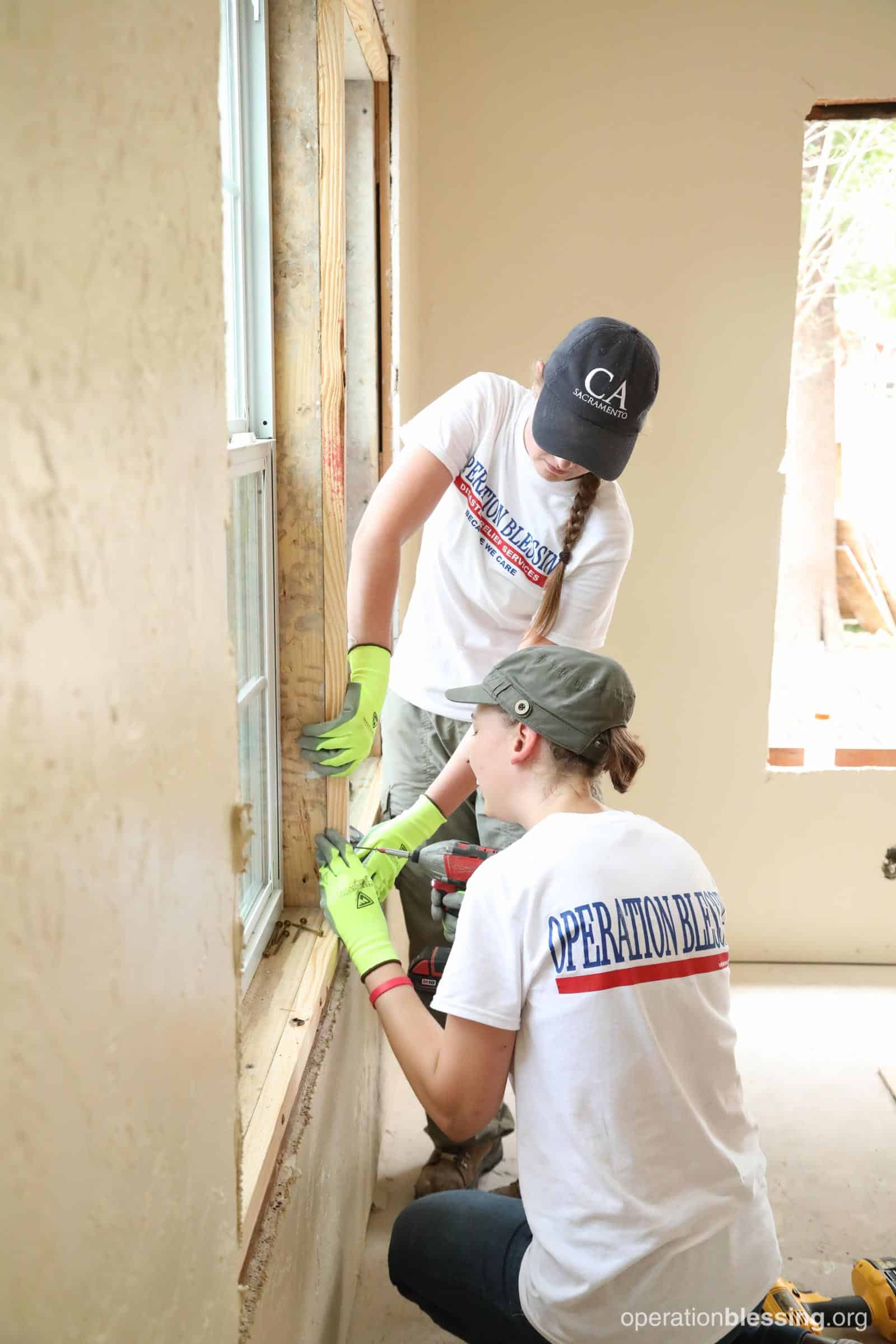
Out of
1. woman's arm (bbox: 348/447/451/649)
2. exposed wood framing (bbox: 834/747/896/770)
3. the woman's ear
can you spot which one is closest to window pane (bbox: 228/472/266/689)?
woman's arm (bbox: 348/447/451/649)

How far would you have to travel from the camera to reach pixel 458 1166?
236 centimetres

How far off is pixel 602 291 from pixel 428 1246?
2.74 meters

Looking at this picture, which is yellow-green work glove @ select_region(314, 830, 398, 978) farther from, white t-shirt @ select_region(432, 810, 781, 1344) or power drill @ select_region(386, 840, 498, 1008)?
white t-shirt @ select_region(432, 810, 781, 1344)

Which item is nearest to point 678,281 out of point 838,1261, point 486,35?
point 486,35

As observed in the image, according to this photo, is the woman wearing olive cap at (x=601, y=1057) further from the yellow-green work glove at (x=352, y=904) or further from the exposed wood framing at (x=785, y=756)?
the exposed wood framing at (x=785, y=756)

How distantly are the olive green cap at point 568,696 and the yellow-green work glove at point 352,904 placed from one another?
1.36ft

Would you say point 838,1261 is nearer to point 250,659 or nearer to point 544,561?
point 544,561

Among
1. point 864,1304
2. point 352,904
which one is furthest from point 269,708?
point 864,1304

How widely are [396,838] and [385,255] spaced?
1464 mm

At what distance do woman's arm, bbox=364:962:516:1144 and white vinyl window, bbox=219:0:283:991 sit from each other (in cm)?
29

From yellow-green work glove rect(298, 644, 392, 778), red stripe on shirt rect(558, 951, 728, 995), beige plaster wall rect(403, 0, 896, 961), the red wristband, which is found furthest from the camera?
beige plaster wall rect(403, 0, 896, 961)

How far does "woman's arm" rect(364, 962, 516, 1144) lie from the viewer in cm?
134

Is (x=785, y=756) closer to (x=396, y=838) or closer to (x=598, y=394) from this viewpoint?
(x=396, y=838)

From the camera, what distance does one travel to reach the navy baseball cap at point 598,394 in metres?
1.74
